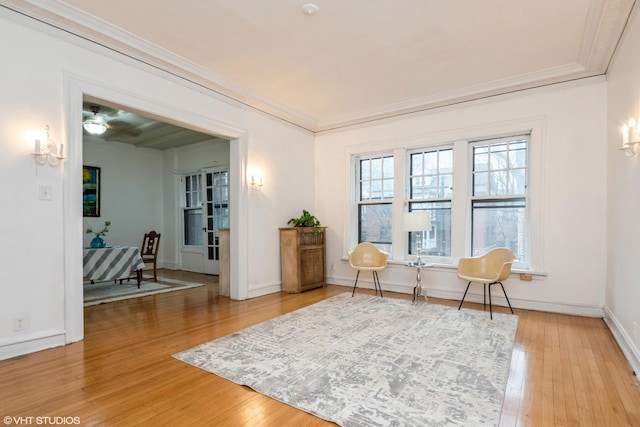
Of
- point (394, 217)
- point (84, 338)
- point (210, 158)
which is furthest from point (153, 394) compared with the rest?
point (210, 158)

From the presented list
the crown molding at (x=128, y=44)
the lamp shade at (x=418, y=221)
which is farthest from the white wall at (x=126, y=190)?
the lamp shade at (x=418, y=221)

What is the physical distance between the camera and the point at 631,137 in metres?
2.70

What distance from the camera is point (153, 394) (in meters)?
2.14

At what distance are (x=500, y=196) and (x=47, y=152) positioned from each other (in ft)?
16.9

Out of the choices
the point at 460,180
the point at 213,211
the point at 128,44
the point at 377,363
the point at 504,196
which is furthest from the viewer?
the point at 213,211

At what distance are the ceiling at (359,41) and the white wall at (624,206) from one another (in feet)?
1.10

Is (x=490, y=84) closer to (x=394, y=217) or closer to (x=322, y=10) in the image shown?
(x=394, y=217)

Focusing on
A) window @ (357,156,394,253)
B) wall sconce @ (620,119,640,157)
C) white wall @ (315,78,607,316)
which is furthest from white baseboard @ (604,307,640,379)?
window @ (357,156,394,253)

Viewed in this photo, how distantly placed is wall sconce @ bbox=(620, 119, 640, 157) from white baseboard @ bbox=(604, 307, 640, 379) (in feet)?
5.08

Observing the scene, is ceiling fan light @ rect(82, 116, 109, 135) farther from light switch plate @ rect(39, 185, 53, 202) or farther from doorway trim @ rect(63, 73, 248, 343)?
light switch plate @ rect(39, 185, 53, 202)

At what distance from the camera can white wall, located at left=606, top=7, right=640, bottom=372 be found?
2.64 meters

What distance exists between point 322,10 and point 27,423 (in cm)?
351

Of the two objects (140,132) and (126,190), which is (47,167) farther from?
(126,190)

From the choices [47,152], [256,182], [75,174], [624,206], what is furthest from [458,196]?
[47,152]
